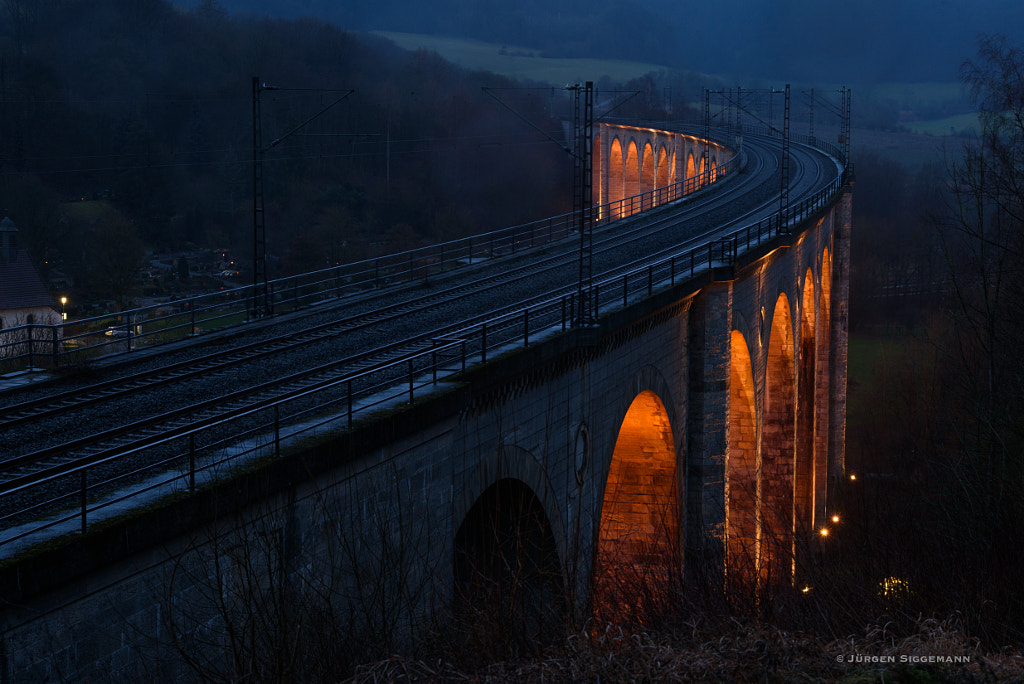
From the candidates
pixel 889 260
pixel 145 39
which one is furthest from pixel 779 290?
pixel 145 39

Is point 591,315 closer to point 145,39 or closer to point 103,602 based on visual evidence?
point 103,602

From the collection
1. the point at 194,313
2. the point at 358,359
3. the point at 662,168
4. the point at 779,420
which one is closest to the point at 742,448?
the point at 779,420

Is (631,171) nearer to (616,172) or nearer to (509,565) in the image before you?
(616,172)

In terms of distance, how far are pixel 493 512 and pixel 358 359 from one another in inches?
115

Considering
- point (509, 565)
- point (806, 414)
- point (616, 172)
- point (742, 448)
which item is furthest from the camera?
point (616, 172)

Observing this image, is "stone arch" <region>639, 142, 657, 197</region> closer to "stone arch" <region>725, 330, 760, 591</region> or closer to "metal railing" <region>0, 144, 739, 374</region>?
"metal railing" <region>0, 144, 739, 374</region>

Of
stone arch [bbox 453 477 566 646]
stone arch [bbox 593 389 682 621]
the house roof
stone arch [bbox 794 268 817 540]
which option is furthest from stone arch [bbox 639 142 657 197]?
stone arch [bbox 453 477 566 646]

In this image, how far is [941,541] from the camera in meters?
14.1

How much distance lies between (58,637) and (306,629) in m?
2.32

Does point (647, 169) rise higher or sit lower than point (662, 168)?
lower

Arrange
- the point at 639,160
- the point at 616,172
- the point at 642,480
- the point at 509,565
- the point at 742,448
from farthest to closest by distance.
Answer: the point at 616,172 → the point at 639,160 → the point at 742,448 → the point at 642,480 → the point at 509,565

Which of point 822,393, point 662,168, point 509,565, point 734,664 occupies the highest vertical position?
point 662,168

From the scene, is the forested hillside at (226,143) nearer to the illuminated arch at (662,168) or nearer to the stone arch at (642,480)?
the illuminated arch at (662,168)

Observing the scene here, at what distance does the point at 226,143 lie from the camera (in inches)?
3027
